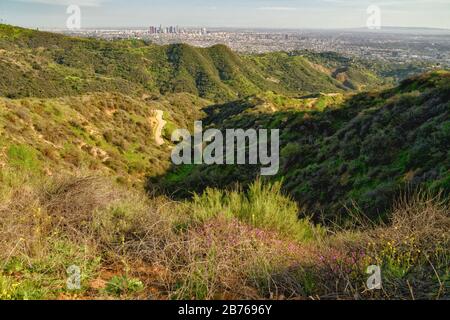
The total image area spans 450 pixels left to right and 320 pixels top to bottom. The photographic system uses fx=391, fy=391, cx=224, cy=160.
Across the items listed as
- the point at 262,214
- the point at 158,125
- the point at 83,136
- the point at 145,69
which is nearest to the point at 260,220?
the point at 262,214

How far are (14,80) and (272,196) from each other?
311 feet

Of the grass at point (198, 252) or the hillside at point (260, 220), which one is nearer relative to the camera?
the grass at point (198, 252)

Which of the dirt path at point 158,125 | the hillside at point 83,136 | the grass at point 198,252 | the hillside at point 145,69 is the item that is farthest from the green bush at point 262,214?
the hillside at point 145,69

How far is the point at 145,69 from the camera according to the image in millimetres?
156375

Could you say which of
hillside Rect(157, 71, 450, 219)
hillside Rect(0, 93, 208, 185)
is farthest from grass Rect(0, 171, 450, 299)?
hillside Rect(0, 93, 208, 185)

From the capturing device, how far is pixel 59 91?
90.5 meters

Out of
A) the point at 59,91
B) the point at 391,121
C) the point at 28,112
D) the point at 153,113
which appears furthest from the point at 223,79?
the point at 391,121

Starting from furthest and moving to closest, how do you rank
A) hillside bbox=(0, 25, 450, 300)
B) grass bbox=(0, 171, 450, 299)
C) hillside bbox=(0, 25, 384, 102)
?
hillside bbox=(0, 25, 384, 102) → hillside bbox=(0, 25, 450, 300) → grass bbox=(0, 171, 450, 299)

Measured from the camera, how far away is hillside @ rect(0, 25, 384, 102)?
340ft

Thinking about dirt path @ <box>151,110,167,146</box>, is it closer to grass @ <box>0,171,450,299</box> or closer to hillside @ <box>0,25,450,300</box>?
hillside @ <box>0,25,450,300</box>

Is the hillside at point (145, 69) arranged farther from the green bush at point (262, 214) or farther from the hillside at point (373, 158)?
the green bush at point (262, 214)

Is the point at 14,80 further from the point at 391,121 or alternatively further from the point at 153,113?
the point at 391,121

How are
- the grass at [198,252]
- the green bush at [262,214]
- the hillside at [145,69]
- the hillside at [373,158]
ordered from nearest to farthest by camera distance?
the grass at [198,252]
the green bush at [262,214]
the hillside at [373,158]
the hillside at [145,69]

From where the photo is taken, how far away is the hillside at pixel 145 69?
340 feet
